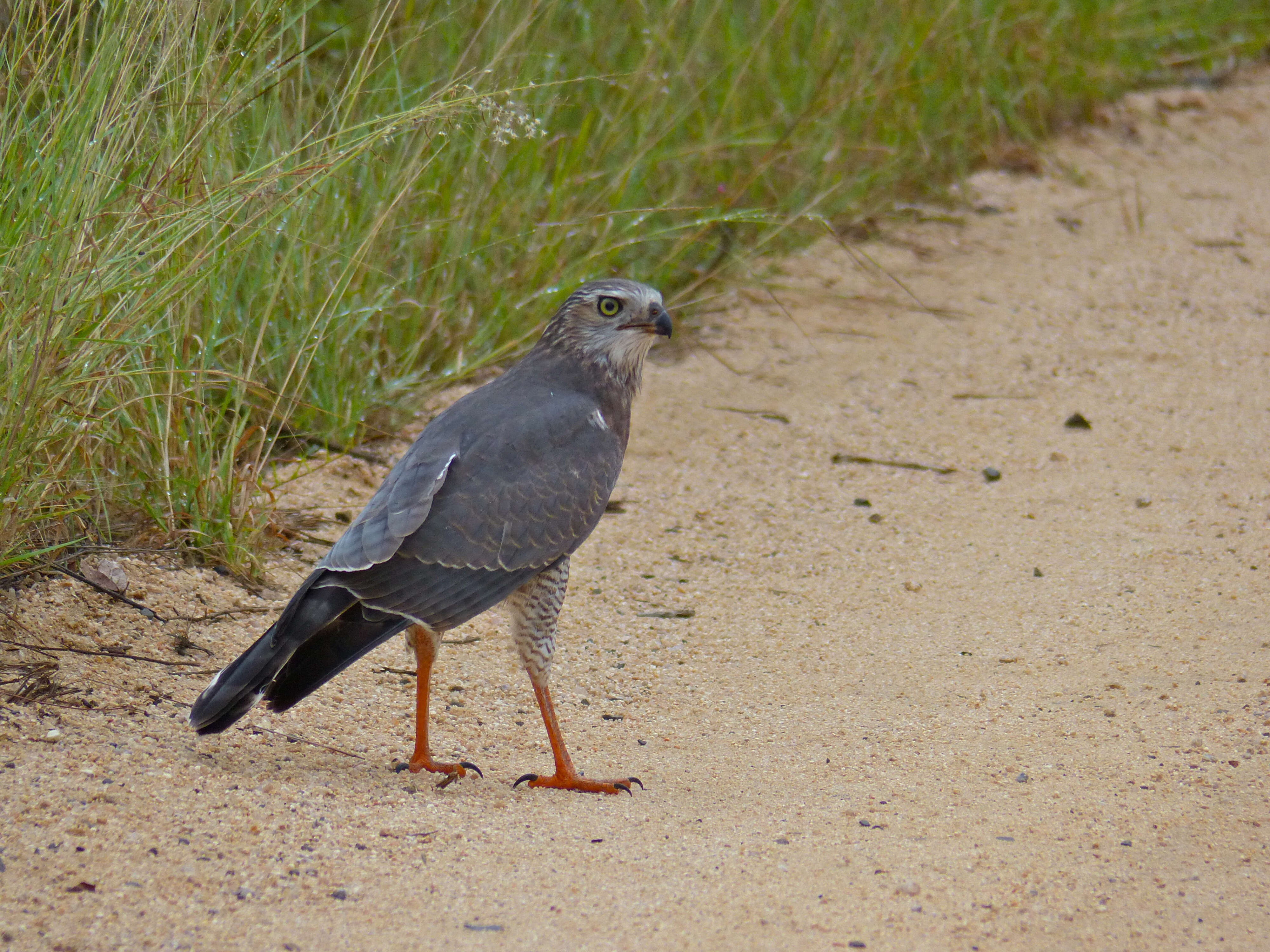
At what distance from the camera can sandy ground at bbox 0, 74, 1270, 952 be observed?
104 inches

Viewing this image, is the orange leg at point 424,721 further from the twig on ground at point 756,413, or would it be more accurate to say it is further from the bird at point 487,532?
the twig on ground at point 756,413

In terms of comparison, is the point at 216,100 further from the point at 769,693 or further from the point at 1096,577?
the point at 1096,577

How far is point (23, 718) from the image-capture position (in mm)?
3062

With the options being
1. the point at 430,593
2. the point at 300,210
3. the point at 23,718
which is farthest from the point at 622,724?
the point at 300,210

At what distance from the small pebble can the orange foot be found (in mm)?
3194

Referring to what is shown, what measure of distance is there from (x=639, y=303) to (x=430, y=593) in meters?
1.19

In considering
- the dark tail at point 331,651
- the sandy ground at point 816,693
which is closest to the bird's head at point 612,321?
the sandy ground at point 816,693

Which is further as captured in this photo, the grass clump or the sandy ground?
the grass clump

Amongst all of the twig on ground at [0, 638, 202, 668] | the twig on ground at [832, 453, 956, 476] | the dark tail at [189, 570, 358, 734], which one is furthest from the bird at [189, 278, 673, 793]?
the twig on ground at [832, 453, 956, 476]

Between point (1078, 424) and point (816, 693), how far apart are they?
2447 millimetres

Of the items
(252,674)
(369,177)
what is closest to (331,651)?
(252,674)

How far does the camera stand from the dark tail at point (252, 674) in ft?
9.93

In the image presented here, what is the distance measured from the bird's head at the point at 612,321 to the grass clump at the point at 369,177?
594 millimetres

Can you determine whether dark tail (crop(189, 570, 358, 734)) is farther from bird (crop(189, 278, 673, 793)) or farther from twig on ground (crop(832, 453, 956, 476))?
twig on ground (crop(832, 453, 956, 476))
